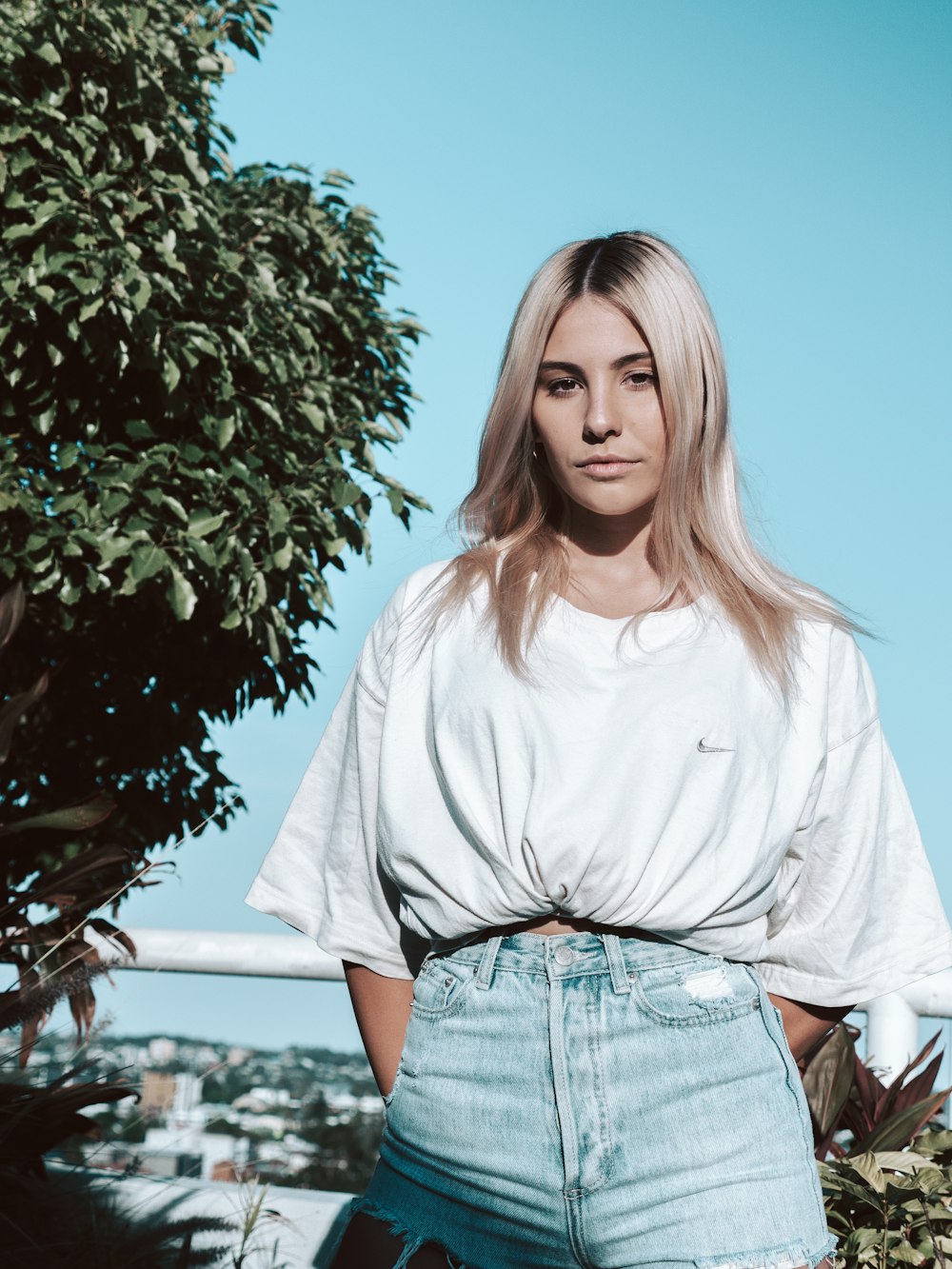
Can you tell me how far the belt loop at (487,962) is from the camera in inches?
56.7

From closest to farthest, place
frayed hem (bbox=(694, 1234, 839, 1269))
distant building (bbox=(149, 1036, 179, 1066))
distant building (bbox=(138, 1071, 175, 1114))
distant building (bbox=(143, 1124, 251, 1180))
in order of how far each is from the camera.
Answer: frayed hem (bbox=(694, 1234, 839, 1269)) < distant building (bbox=(138, 1071, 175, 1114)) < distant building (bbox=(149, 1036, 179, 1066)) < distant building (bbox=(143, 1124, 251, 1180))

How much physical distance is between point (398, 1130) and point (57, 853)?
4.52 m

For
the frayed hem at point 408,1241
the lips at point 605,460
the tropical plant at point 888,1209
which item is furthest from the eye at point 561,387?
the tropical plant at point 888,1209

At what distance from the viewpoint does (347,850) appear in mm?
1694

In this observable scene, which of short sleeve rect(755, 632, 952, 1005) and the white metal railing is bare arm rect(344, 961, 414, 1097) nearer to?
short sleeve rect(755, 632, 952, 1005)

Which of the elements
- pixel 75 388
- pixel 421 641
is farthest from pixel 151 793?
pixel 421 641

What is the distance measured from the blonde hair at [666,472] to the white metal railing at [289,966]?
1.75 m

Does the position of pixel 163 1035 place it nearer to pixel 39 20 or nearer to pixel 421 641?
pixel 421 641

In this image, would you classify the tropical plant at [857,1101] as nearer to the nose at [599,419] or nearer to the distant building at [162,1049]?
the distant building at [162,1049]

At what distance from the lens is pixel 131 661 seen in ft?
20.5

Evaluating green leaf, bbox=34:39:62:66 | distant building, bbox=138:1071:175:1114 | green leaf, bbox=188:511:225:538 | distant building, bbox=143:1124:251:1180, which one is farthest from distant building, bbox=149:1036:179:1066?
green leaf, bbox=34:39:62:66

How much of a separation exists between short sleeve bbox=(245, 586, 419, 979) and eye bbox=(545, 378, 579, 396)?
0.35 metres

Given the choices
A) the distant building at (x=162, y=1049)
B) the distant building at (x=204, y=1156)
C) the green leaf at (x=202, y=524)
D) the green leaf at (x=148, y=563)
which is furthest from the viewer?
the green leaf at (x=202, y=524)

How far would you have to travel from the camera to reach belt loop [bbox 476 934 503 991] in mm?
1439
